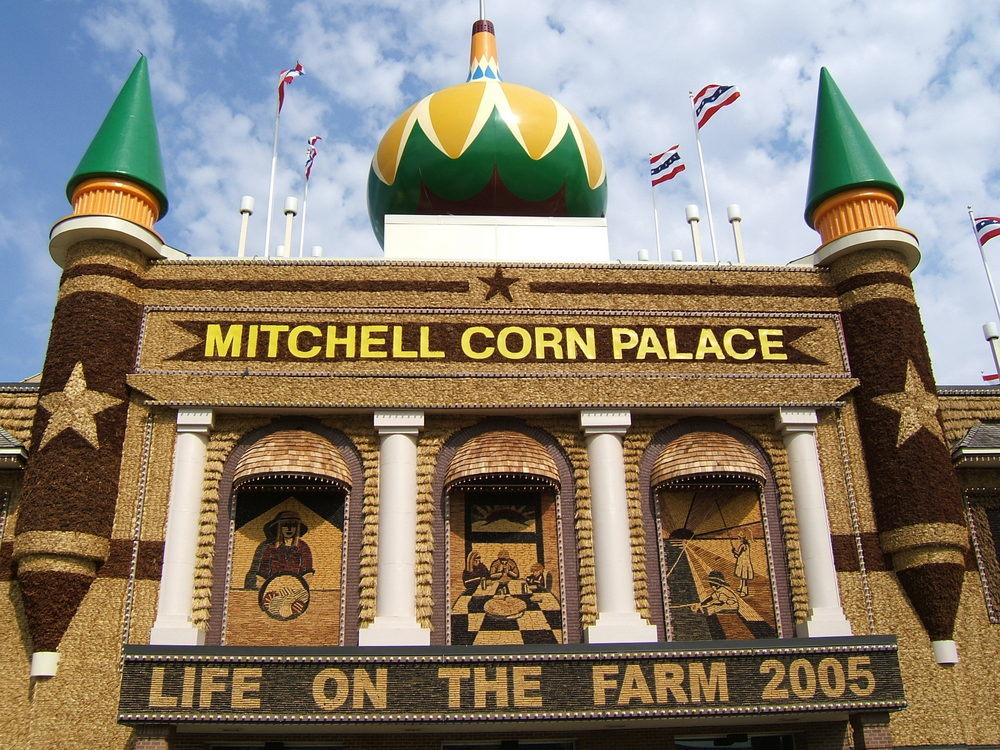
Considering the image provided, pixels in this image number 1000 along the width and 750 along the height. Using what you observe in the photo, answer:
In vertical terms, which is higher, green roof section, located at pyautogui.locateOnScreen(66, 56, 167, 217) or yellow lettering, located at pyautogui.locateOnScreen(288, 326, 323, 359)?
green roof section, located at pyautogui.locateOnScreen(66, 56, 167, 217)

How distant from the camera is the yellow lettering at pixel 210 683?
1564 centimetres

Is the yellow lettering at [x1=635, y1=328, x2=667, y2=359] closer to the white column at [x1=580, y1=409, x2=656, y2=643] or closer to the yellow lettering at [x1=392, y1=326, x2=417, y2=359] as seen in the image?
the white column at [x1=580, y1=409, x2=656, y2=643]

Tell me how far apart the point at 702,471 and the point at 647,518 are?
139cm

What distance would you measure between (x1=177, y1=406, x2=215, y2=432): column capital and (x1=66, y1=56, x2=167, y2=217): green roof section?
4.80 meters

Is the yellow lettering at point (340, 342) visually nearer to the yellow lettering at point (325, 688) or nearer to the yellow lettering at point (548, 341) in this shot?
the yellow lettering at point (548, 341)

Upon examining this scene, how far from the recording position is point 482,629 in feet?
59.0

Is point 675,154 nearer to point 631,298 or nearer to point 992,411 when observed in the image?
point 631,298

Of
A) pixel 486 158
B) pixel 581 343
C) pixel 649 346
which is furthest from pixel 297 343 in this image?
pixel 649 346

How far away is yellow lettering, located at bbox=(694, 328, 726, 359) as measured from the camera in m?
20.0

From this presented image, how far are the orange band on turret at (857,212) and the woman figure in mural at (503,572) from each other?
9531 millimetres

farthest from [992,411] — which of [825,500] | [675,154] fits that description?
[675,154]

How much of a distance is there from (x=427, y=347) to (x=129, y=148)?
759 centimetres

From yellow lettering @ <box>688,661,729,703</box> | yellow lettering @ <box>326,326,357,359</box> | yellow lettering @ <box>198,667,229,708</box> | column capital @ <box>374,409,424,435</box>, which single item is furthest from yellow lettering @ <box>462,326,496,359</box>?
yellow lettering @ <box>198,667,229,708</box>

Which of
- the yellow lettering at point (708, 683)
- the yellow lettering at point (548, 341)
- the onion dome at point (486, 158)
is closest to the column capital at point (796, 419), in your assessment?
the yellow lettering at point (548, 341)
